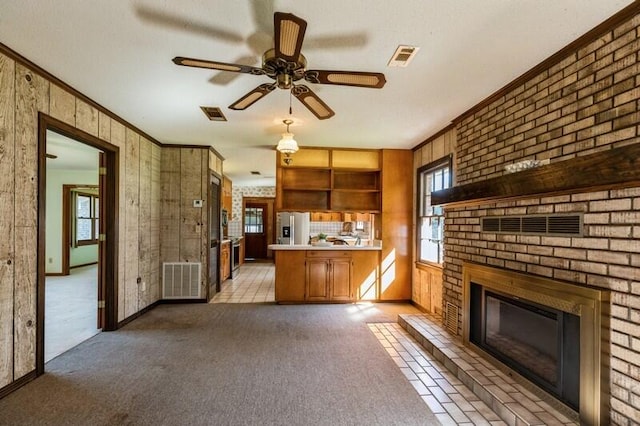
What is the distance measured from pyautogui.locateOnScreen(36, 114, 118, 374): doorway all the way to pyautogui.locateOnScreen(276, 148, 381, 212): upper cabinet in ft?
7.91

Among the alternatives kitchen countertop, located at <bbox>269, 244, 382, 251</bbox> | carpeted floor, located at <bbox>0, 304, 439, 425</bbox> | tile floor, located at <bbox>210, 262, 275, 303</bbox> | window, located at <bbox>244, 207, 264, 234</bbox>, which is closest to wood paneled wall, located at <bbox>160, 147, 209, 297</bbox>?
tile floor, located at <bbox>210, 262, 275, 303</bbox>

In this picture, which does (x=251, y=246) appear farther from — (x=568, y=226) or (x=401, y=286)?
(x=568, y=226)

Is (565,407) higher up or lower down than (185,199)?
lower down

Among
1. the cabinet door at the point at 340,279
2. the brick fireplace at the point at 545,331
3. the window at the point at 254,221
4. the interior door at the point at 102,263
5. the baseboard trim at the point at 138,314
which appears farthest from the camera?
the window at the point at 254,221

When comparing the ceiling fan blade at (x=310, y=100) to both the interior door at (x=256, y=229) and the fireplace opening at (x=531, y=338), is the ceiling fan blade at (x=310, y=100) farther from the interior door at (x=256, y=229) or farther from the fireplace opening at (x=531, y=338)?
the interior door at (x=256, y=229)

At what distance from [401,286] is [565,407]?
3237 mm

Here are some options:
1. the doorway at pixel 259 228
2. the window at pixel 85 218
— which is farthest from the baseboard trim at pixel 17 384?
the doorway at pixel 259 228

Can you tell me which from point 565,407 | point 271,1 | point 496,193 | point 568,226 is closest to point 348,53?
point 271,1

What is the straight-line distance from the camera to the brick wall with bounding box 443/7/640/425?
1.72 meters

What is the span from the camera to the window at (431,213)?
4.34 m

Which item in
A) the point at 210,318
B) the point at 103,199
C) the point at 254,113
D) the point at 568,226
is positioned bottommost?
the point at 210,318

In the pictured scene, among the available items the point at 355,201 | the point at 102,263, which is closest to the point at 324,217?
the point at 355,201

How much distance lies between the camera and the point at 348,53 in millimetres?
2354

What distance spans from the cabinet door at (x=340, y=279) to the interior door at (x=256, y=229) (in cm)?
603
